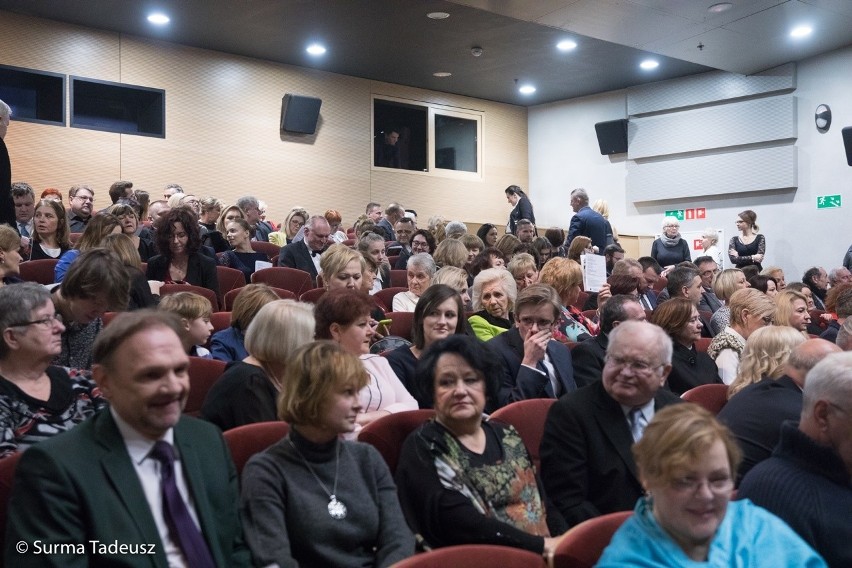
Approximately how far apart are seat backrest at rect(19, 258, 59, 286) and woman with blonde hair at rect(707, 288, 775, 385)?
3.73 meters

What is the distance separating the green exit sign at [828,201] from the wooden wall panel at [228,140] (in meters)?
4.84

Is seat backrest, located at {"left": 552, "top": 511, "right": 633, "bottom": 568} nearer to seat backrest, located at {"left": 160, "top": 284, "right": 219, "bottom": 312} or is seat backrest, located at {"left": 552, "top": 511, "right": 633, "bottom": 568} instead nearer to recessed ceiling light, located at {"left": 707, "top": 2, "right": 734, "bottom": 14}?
seat backrest, located at {"left": 160, "top": 284, "right": 219, "bottom": 312}

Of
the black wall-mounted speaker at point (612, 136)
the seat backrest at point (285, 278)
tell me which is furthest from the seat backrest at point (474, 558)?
the black wall-mounted speaker at point (612, 136)

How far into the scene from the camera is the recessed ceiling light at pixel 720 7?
8.70 meters

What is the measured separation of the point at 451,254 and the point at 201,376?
3674mm

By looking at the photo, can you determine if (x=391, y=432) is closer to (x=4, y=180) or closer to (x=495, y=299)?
(x=495, y=299)

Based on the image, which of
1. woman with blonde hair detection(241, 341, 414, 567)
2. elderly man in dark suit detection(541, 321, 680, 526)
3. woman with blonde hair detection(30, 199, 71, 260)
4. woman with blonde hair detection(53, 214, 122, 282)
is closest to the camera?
woman with blonde hair detection(241, 341, 414, 567)

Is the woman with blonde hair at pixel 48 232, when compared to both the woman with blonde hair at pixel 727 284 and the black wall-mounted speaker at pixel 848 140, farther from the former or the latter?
the black wall-mounted speaker at pixel 848 140

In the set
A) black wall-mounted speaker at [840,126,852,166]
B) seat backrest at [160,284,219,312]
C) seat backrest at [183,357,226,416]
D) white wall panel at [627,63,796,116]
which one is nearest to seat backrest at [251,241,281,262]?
seat backrest at [160,284,219,312]

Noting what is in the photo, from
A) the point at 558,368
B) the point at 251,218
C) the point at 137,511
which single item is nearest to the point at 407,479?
the point at 137,511

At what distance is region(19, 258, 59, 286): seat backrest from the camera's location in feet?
16.8

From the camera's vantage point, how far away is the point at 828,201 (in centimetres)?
1113

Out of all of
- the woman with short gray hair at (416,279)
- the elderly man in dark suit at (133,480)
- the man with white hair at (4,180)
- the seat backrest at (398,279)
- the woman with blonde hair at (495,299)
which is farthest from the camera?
the seat backrest at (398,279)

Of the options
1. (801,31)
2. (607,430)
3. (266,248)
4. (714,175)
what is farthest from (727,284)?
(714,175)
